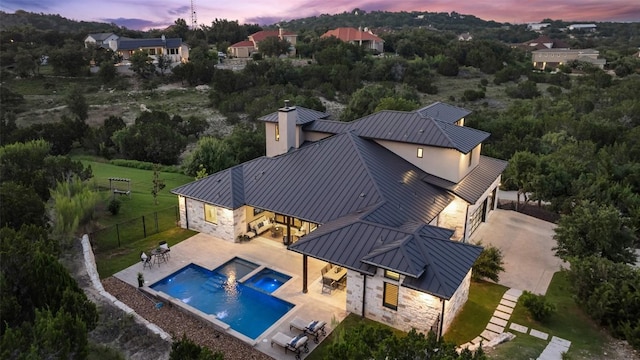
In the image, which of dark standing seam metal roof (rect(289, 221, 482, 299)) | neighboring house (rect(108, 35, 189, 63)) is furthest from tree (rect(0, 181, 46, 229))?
neighboring house (rect(108, 35, 189, 63))

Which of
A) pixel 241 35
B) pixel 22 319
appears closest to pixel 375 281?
pixel 22 319

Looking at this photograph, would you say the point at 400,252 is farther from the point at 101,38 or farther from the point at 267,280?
the point at 101,38

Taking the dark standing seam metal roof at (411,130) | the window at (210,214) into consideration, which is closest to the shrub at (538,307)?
the dark standing seam metal roof at (411,130)

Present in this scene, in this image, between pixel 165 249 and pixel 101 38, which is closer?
pixel 165 249

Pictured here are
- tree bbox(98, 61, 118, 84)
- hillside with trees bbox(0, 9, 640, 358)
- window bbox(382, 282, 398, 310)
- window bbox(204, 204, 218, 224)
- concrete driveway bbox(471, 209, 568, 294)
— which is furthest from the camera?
tree bbox(98, 61, 118, 84)

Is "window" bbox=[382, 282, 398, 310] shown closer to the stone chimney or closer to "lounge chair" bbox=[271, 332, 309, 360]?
"lounge chair" bbox=[271, 332, 309, 360]

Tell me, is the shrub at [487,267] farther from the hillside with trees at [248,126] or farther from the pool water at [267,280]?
the pool water at [267,280]

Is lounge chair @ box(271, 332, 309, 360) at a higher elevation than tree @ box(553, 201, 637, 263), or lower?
lower

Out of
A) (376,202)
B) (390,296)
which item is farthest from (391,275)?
(376,202)
